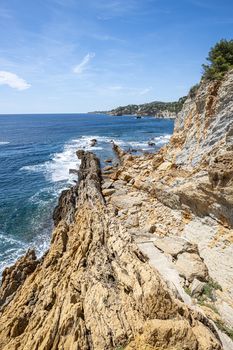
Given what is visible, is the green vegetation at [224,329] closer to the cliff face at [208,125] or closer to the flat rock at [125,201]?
the cliff face at [208,125]

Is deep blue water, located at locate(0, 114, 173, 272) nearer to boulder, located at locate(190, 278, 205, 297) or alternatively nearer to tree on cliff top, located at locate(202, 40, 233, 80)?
boulder, located at locate(190, 278, 205, 297)

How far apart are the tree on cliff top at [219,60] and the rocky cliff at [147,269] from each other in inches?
69.1

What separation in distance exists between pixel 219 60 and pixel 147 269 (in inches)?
898

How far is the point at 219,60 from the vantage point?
26734mm

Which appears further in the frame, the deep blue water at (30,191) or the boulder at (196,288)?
the deep blue water at (30,191)

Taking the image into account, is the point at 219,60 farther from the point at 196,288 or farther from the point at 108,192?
the point at 196,288

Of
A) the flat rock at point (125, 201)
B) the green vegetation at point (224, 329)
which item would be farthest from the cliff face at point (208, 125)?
the green vegetation at point (224, 329)

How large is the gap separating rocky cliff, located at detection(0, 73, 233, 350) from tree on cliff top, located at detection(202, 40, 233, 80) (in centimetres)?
176

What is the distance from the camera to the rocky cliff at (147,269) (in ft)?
31.1

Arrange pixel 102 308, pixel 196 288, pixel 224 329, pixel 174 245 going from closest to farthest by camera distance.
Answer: pixel 102 308
pixel 224 329
pixel 196 288
pixel 174 245

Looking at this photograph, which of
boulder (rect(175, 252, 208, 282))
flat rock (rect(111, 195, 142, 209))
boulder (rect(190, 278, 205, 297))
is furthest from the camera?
flat rock (rect(111, 195, 142, 209))

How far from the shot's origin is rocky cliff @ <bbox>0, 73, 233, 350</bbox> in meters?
9.48

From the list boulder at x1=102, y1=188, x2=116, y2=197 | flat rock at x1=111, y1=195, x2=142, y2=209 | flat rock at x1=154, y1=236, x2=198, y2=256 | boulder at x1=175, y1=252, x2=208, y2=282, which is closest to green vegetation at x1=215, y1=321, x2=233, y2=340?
boulder at x1=175, y1=252, x2=208, y2=282

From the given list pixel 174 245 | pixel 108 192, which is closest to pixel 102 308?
pixel 174 245
